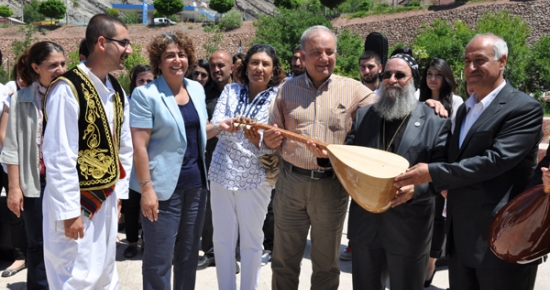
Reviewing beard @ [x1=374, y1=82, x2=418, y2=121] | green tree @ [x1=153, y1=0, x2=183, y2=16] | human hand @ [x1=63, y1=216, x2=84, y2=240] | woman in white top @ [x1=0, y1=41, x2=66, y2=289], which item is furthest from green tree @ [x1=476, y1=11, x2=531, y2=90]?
green tree @ [x1=153, y1=0, x2=183, y2=16]

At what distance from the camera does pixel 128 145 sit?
294 centimetres

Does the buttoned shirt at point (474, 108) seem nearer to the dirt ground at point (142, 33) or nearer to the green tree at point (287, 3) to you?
the dirt ground at point (142, 33)

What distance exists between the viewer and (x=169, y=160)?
3100 millimetres

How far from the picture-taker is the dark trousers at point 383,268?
286 cm

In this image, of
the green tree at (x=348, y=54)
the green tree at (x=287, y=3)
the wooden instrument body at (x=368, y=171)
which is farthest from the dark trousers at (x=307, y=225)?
the green tree at (x=287, y=3)

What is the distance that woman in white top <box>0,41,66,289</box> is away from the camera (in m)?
3.54

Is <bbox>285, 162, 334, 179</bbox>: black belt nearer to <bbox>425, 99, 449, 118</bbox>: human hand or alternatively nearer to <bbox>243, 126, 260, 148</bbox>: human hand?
<bbox>243, 126, 260, 148</bbox>: human hand

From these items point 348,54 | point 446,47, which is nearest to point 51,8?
point 348,54

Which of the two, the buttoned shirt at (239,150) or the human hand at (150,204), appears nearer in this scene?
the human hand at (150,204)

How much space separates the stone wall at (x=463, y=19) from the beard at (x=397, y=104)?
43.5m

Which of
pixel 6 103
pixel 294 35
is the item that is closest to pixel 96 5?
pixel 294 35

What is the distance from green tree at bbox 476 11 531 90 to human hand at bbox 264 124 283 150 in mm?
22204

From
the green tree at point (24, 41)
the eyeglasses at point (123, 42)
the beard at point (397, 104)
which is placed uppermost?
the eyeglasses at point (123, 42)

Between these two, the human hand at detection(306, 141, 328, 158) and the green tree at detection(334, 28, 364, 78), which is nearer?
the human hand at detection(306, 141, 328, 158)
